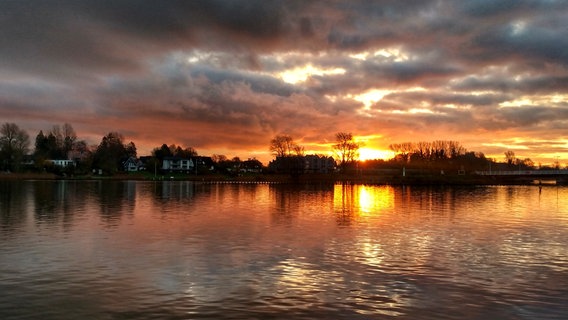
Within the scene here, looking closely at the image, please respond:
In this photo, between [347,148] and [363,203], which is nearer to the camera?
[363,203]

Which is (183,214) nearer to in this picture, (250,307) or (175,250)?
(175,250)

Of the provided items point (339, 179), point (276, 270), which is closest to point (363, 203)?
point (276, 270)

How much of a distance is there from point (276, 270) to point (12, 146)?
171855mm

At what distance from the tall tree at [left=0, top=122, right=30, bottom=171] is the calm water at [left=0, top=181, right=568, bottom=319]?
14117 centimetres

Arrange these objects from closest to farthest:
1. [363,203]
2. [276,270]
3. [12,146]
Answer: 1. [276,270]
2. [363,203]
3. [12,146]

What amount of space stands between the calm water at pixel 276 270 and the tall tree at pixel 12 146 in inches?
5558

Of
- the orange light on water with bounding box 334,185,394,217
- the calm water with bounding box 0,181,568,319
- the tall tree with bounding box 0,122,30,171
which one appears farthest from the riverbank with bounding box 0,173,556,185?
the calm water with bounding box 0,181,568,319

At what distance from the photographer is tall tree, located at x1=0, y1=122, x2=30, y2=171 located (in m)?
160

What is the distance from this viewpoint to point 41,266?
21203 mm

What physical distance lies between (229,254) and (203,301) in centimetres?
841

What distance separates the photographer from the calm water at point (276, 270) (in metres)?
15.7

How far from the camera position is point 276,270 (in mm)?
21141

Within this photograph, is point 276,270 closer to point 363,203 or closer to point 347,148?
point 363,203

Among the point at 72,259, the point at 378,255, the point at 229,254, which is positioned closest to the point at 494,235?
the point at 378,255
